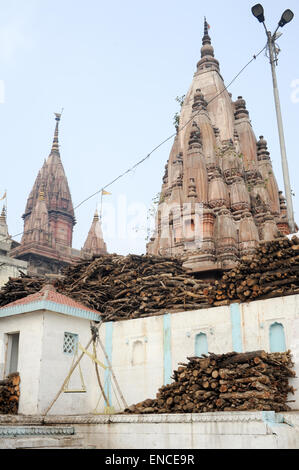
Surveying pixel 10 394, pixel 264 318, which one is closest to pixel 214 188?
pixel 264 318

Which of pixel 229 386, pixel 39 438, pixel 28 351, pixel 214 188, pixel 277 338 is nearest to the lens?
pixel 39 438

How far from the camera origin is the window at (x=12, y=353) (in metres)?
16.1

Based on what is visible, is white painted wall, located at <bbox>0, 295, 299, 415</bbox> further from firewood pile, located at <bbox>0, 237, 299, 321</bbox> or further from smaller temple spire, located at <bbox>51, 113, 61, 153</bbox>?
smaller temple spire, located at <bbox>51, 113, 61, 153</bbox>

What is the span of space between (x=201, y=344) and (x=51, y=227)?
38476mm

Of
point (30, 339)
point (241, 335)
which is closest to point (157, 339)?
point (241, 335)

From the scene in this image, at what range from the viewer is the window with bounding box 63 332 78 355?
16.2m

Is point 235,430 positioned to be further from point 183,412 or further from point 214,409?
point 183,412

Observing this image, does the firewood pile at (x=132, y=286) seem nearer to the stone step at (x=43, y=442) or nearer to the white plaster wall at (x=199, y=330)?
the white plaster wall at (x=199, y=330)

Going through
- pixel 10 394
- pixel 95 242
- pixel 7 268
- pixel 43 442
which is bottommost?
pixel 43 442

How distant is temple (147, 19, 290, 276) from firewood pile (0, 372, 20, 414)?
11.7 metres

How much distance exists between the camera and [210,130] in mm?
32250

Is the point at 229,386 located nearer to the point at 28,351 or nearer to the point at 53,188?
the point at 28,351

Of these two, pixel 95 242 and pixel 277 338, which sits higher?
pixel 95 242

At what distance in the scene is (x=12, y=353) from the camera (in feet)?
54.0
